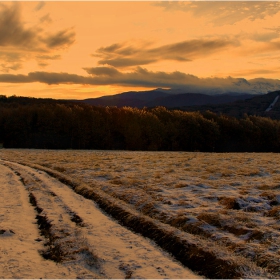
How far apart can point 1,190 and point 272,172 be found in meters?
16.2

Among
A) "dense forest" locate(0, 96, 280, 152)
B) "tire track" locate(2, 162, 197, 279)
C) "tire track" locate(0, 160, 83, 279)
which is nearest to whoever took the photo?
"tire track" locate(0, 160, 83, 279)

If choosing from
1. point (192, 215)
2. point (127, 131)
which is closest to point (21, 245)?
point (192, 215)

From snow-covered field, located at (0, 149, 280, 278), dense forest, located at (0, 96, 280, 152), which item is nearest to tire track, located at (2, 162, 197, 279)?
snow-covered field, located at (0, 149, 280, 278)

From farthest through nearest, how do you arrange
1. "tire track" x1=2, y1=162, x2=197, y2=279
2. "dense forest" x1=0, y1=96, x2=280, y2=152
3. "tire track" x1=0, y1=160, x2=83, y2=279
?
"dense forest" x1=0, y1=96, x2=280, y2=152 → "tire track" x1=2, y1=162, x2=197, y2=279 → "tire track" x1=0, y1=160, x2=83, y2=279

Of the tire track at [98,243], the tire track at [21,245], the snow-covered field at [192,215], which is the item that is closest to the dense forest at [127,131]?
the snow-covered field at [192,215]

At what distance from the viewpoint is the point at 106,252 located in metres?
7.47

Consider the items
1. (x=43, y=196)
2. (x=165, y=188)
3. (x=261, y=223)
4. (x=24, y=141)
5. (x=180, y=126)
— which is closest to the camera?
(x=261, y=223)

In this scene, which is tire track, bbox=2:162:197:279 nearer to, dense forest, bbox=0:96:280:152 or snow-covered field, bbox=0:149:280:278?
snow-covered field, bbox=0:149:280:278

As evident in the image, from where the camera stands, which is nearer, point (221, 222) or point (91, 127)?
point (221, 222)

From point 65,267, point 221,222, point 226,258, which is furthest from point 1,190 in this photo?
point 226,258

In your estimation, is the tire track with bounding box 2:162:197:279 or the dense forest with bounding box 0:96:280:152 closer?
the tire track with bounding box 2:162:197:279

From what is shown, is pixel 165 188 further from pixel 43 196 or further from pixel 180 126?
pixel 180 126

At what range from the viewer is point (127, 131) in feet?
250

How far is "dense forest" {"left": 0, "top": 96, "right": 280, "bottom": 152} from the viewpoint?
73.5 metres
